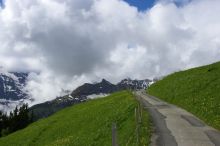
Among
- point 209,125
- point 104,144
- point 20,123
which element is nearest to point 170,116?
point 209,125

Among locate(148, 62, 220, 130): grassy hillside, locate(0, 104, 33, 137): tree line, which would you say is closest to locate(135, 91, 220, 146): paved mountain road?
locate(148, 62, 220, 130): grassy hillside

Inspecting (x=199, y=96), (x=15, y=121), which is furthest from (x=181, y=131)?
(x=15, y=121)

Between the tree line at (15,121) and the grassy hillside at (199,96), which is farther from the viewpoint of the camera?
the tree line at (15,121)

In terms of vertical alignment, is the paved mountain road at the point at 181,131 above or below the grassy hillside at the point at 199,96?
below

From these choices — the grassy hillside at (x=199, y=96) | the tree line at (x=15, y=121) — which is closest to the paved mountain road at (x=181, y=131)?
the grassy hillside at (x=199, y=96)

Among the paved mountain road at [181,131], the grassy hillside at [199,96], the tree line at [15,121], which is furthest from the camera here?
the tree line at [15,121]

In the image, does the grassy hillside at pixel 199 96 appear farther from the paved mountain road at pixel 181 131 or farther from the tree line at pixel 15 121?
the tree line at pixel 15 121

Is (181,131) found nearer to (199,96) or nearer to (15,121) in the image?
(199,96)

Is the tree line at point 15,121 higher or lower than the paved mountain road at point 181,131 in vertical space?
higher

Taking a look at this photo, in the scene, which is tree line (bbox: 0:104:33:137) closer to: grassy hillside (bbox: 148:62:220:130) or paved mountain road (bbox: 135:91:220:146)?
grassy hillside (bbox: 148:62:220:130)

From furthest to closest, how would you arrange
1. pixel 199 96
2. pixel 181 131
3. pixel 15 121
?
pixel 15 121 < pixel 199 96 < pixel 181 131

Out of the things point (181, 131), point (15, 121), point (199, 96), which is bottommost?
point (181, 131)

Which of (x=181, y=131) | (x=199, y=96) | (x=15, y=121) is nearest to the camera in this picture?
(x=181, y=131)

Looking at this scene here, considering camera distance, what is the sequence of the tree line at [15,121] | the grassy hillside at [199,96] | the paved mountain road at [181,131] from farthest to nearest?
the tree line at [15,121], the grassy hillside at [199,96], the paved mountain road at [181,131]
